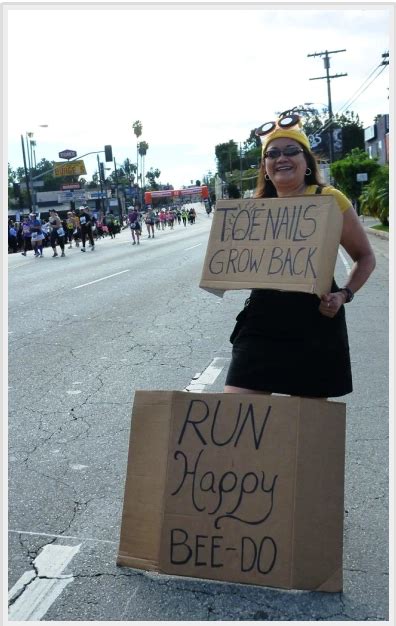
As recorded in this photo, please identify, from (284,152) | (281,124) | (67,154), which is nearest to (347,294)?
(284,152)

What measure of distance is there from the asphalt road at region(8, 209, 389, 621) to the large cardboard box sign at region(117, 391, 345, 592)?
124mm

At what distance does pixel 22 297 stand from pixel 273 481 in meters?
11.6

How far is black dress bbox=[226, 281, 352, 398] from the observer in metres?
3.21

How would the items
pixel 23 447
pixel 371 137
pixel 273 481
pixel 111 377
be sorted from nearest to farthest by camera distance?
pixel 273 481, pixel 23 447, pixel 111 377, pixel 371 137

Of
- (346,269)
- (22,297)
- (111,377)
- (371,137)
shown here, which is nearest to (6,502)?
(111,377)

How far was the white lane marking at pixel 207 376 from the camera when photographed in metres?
6.45

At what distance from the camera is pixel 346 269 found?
1558 centimetres

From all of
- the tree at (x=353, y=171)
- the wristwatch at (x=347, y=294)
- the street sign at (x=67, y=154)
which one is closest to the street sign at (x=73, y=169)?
the street sign at (x=67, y=154)

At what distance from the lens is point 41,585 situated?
3.23 metres

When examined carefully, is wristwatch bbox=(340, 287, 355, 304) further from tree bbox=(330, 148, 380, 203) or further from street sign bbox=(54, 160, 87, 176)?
street sign bbox=(54, 160, 87, 176)

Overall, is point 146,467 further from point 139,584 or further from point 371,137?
point 371,137

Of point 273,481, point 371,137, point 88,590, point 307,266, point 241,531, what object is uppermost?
point 371,137

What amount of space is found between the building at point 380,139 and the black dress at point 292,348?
56155 mm

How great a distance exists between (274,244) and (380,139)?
6398cm
